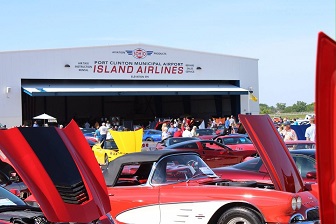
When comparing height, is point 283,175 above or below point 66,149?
below

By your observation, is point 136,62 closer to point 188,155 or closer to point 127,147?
point 127,147

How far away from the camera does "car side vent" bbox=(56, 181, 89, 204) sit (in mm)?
4652

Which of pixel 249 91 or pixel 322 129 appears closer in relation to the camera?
pixel 322 129

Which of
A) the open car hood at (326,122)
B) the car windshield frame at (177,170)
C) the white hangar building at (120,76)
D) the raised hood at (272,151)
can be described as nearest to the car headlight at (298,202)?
the raised hood at (272,151)

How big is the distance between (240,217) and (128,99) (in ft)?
177

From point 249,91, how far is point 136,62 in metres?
10.9

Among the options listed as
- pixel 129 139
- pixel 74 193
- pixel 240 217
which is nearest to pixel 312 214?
pixel 240 217

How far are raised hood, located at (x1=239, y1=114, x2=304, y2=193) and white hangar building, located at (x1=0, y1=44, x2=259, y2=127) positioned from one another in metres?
34.5

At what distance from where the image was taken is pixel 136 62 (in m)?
44.9

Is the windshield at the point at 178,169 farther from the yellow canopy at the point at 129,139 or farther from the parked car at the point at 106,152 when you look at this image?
the parked car at the point at 106,152

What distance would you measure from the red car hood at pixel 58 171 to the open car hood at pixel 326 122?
9.46 ft

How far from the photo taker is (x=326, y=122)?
2188 mm

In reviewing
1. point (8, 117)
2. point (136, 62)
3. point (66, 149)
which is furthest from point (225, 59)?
point (66, 149)

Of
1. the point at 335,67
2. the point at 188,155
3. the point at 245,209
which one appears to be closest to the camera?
the point at 335,67
